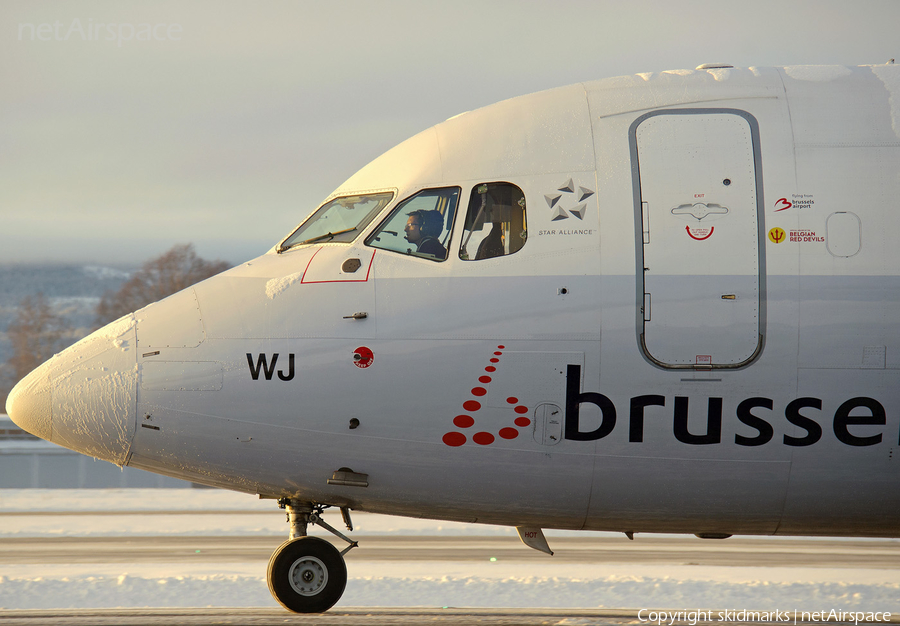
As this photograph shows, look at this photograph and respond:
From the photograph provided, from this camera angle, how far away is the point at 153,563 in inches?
473

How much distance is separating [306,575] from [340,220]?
8.90ft

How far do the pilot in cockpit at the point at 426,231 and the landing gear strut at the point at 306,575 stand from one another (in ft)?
7.53

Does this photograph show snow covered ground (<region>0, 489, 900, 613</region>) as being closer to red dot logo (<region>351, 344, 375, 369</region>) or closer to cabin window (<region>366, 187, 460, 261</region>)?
red dot logo (<region>351, 344, 375, 369</region>)

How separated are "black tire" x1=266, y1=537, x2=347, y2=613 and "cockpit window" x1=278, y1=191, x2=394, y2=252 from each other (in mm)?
2294

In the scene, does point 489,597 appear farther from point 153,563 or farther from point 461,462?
point 153,563

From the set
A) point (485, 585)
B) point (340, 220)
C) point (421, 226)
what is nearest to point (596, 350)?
point (421, 226)

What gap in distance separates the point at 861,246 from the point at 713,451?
175 centimetres

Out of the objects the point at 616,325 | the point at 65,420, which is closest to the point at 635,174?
the point at 616,325

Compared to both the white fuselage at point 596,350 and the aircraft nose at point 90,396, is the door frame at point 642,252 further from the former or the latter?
the aircraft nose at point 90,396

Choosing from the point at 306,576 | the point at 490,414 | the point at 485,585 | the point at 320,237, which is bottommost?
the point at 485,585

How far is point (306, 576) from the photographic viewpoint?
6.12 m

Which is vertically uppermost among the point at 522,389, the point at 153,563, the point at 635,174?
the point at 635,174

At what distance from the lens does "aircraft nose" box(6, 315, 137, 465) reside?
18.7 feet

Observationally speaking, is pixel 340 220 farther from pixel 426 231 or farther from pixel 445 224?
pixel 445 224
